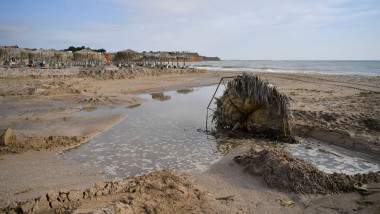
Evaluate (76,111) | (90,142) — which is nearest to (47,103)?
(76,111)

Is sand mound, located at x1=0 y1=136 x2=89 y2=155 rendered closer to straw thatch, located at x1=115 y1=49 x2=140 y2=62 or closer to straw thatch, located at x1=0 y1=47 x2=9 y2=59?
straw thatch, located at x1=115 y1=49 x2=140 y2=62

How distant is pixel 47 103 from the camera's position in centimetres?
1262

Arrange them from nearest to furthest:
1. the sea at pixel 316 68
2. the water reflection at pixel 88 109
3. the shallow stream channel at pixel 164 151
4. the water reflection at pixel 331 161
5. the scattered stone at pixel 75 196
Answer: the scattered stone at pixel 75 196
the water reflection at pixel 331 161
the shallow stream channel at pixel 164 151
the water reflection at pixel 88 109
the sea at pixel 316 68

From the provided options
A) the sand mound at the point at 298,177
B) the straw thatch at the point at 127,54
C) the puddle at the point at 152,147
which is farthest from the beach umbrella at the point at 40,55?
the sand mound at the point at 298,177

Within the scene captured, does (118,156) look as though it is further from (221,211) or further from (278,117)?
(278,117)

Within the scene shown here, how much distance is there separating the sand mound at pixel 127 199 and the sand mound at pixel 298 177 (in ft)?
4.92

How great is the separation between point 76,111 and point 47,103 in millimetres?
2575

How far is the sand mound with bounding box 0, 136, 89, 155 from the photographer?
620cm

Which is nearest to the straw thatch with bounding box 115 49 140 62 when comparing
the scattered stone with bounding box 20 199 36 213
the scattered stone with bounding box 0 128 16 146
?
the scattered stone with bounding box 0 128 16 146

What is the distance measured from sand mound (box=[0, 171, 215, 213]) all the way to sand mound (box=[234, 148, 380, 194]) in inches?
59.0

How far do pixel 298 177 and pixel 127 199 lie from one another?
301 centimetres

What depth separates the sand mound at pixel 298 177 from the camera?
4211 millimetres

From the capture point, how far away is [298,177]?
4.38m

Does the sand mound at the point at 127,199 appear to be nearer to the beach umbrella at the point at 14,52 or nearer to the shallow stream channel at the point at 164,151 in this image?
→ the shallow stream channel at the point at 164,151
